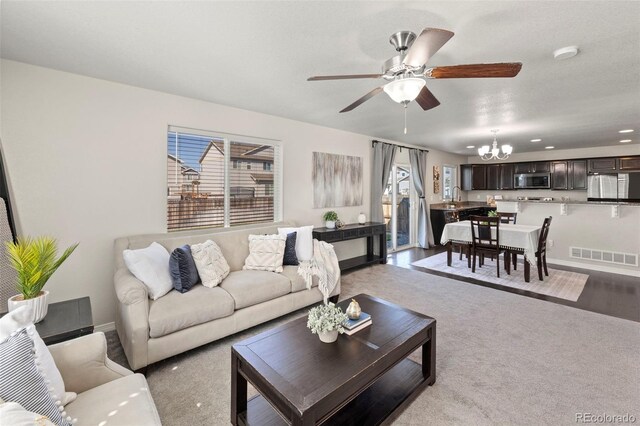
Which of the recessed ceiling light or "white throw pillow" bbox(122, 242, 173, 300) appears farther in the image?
"white throw pillow" bbox(122, 242, 173, 300)

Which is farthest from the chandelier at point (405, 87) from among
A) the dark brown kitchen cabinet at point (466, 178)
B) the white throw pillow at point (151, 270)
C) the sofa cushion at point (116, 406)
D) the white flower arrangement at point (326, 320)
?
the dark brown kitchen cabinet at point (466, 178)

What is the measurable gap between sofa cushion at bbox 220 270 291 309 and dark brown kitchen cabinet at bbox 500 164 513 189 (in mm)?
8060

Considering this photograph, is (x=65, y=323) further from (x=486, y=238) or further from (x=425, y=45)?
(x=486, y=238)

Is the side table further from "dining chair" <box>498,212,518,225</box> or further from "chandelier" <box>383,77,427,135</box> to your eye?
"dining chair" <box>498,212,518,225</box>

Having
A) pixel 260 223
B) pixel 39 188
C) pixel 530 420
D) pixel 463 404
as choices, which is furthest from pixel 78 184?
pixel 530 420

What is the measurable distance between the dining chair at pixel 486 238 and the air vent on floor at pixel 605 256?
6.18 ft

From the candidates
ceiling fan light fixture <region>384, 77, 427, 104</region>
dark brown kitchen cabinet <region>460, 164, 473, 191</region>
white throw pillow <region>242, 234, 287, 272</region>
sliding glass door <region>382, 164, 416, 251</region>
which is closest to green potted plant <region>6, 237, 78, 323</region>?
white throw pillow <region>242, 234, 287, 272</region>

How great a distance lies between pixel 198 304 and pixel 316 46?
7.69 ft

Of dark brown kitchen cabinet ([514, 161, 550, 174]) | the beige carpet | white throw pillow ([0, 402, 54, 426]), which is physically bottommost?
the beige carpet

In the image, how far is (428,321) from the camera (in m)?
2.07

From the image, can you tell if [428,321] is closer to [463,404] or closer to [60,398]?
[463,404]

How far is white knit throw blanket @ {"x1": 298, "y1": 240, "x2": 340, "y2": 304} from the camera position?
10.7ft

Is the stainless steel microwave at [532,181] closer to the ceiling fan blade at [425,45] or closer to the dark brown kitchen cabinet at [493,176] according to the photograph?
the dark brown kitchen cabinet at [493,176]

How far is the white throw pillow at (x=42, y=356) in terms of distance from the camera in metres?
1.17
